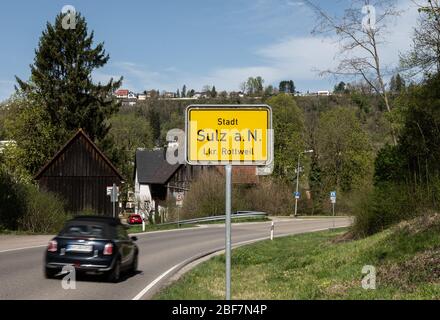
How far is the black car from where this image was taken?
42.7ft

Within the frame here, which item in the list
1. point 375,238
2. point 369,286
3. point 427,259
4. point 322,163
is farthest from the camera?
point 322,163

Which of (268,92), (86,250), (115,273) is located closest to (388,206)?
(115,273)

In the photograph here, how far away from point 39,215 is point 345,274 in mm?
24091

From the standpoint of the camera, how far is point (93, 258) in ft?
42.6

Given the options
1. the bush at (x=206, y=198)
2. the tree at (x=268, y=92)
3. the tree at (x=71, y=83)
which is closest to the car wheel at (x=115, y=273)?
the bush at (x=206, y=198)

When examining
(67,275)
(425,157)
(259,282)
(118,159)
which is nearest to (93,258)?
(67,275)

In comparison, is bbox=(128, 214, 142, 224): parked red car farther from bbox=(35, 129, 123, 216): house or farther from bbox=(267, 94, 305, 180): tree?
bbox=(267, 94, 305, 180): tree

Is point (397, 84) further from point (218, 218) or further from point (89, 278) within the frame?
point (218, 218)

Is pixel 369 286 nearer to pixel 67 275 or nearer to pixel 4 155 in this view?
pixel 67 275

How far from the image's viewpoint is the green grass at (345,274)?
10.2 m

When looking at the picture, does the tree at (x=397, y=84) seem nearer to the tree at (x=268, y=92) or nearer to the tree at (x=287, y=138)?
the tree at (x=287, y=138)

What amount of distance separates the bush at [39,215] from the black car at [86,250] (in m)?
19.8

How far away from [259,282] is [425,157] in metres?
8.43

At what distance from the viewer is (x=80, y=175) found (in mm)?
52812
